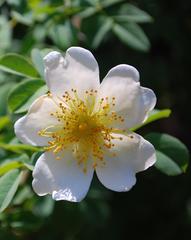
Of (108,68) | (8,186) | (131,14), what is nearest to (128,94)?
(8,186)

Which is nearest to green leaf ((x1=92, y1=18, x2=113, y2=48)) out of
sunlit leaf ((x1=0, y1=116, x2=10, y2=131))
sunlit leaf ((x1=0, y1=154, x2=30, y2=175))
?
sunlit leaf ((x1=0, y1=116, x2=10, y2=131))

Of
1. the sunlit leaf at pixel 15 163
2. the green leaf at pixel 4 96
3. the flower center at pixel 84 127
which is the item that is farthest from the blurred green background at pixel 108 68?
the flower center at pixel 84 127

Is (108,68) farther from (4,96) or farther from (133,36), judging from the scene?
(4,96)

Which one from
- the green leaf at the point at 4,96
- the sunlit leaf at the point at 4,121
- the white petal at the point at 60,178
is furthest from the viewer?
the green leaf at the point at 4,96

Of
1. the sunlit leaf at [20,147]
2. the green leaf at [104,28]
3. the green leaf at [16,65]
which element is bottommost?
the sunlit leaf at [20,147]

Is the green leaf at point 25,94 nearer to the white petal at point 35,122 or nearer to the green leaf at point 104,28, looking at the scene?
the white petal at point 35,122

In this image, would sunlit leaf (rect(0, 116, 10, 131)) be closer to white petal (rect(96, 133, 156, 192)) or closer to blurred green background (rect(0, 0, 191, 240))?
blurred green background (rect(0, 0, 191, 240))

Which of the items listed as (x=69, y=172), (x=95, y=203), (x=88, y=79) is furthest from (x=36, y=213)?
(x=88, y=79)
